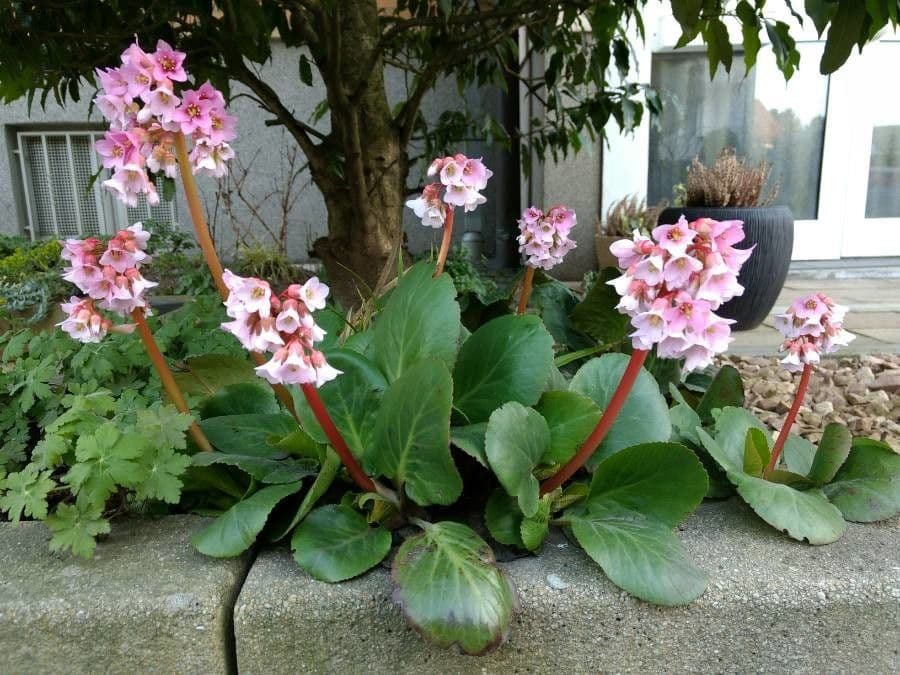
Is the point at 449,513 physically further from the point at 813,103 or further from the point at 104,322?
the point at 813,103

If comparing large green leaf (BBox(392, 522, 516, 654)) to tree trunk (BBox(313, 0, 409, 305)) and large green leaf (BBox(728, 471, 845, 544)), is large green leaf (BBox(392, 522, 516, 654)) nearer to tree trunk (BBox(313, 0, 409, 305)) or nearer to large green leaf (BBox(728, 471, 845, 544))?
large green leaf (BBox(728, 471, 845, 544))

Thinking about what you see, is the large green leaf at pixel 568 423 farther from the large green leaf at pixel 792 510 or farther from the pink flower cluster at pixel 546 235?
the pink flower cluster at pixel 546 235

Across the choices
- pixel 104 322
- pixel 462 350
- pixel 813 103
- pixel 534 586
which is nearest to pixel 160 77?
pixel 104 322

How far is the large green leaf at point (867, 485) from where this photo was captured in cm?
106

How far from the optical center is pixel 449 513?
3.57 ft

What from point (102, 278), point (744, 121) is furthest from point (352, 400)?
point (744, 121)

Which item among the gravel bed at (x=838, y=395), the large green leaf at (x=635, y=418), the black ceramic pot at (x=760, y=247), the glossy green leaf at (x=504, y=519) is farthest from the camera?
the black ceramic pot at (x=760, y=247)

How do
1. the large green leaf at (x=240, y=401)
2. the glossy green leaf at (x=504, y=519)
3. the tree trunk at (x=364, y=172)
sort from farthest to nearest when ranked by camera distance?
the tree trunk at (x=364, y=172)
the large green leaf at (x=240, y=401)
the glossy green leaf at (x=504, y=519)

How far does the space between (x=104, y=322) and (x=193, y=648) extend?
442 millimetres

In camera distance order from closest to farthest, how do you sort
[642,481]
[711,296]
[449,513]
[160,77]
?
[711,296], [160,77], [642,481], [449,513]

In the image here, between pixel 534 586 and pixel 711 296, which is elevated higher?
pixel 711 296

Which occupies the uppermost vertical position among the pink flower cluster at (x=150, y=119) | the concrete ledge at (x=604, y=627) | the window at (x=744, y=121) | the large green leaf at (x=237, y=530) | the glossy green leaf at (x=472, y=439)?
the window at (x=744, y=121)

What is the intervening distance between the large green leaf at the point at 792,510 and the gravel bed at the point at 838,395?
55.4 inches

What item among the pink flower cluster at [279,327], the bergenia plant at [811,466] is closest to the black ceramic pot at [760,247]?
the bergenia plant at [811,466]
